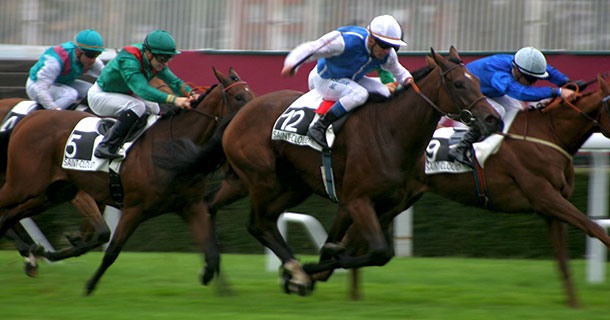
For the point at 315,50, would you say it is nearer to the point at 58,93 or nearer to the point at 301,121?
the point at 301,121

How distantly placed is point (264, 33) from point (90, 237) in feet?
14.8

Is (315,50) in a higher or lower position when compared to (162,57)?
higher

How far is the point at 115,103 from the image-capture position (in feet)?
20.6

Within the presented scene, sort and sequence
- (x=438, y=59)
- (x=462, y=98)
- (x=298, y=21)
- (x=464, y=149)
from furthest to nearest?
(x=298, y=21) → (x=464, y=149) → (x=438, y=59) → (x=462, y=98)

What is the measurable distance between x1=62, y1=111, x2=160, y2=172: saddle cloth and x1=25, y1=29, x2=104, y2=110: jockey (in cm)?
111

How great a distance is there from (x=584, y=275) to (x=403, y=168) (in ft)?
7.12

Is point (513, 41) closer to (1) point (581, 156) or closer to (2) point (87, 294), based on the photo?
(1) point (581, 156)

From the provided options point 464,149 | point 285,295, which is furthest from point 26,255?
point 464,149

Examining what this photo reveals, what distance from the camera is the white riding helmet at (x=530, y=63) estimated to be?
629 cm

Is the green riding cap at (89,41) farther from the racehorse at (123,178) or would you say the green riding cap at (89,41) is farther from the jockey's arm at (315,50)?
the jockey's arm at (315,50)

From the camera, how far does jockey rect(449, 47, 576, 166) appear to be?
621cm

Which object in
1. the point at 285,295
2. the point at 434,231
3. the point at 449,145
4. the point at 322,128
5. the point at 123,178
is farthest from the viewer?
the point at 434,231

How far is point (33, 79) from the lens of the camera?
7.43 meters

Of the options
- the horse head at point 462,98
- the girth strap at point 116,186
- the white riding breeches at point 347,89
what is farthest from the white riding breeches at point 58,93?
the horse head at point 462,98
